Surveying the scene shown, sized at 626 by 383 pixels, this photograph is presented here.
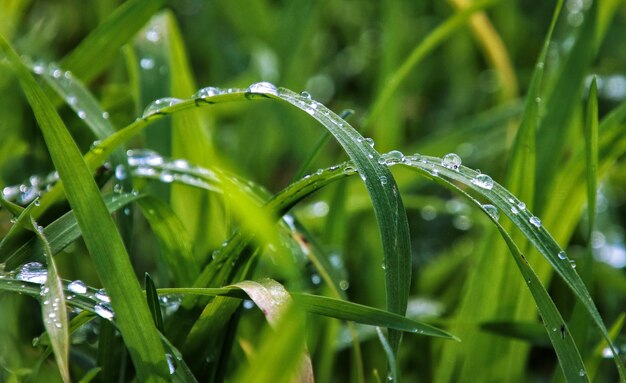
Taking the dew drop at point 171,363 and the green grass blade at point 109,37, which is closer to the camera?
the dew drop at point 171,363

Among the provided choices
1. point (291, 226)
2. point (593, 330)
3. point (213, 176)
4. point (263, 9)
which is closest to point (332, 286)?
point (291, 226)

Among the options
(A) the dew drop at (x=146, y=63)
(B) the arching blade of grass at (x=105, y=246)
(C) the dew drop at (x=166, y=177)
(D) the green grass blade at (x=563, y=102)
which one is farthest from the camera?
(A) the dew drop at (x=146, y=63)

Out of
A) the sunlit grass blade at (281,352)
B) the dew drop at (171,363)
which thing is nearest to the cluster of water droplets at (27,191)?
the dew drop at (171,363)

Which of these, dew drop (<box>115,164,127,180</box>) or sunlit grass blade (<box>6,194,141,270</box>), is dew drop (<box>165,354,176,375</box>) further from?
dew drop (<box>115,164,127,180</box>)

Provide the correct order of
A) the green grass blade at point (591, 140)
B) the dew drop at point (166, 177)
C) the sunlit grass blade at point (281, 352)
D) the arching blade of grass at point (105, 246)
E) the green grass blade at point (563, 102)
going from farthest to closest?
the green grass blade at point (563, 102) < the dew drop at point (166, 177) < the green grass blade at point (591, 140) < the arching blade of grass at point (105, 246) < the sunlit grass blade at point (281, 352)

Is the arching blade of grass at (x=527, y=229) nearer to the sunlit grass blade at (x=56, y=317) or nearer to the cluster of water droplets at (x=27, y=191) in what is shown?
the sunlit grass blade at (x=56, y=317)

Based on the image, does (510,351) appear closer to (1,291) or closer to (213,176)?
(213,176)

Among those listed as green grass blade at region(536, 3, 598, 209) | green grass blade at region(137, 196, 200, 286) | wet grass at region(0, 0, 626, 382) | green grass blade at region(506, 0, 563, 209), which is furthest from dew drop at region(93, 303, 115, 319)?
green grass blade at region(536, 3, 598, 209)

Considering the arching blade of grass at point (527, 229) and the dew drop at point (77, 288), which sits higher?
the arching blade of grass at point (527, 229)
